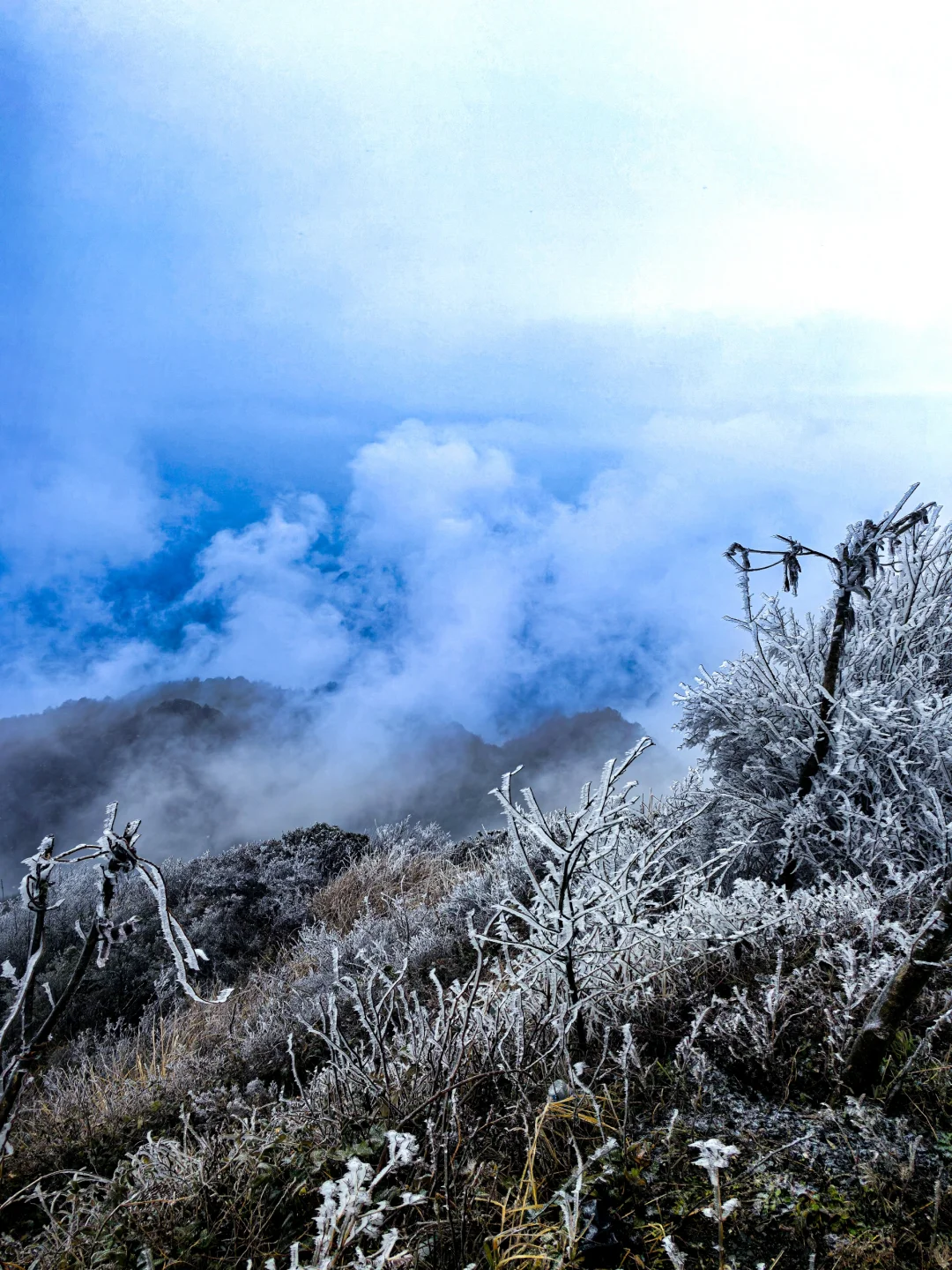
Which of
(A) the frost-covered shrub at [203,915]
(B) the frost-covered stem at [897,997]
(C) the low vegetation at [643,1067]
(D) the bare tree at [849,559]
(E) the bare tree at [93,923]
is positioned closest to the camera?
(E) the bare tree at [93,923]

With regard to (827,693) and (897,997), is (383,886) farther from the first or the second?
(897,997)

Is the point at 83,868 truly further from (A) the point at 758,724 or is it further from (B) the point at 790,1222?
(B) the point at 790,1222

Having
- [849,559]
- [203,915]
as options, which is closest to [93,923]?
[849,559]

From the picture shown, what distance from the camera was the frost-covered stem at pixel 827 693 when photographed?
384 cm

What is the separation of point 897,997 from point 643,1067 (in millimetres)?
797

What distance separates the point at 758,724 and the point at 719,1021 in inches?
116

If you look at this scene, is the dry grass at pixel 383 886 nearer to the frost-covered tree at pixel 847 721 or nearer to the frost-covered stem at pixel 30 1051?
the frost-covered tree at pixel 847 721

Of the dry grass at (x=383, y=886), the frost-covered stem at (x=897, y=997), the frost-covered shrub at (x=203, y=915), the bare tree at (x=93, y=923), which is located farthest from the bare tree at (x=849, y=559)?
the frost-covered shrub at (x=203, y=915)

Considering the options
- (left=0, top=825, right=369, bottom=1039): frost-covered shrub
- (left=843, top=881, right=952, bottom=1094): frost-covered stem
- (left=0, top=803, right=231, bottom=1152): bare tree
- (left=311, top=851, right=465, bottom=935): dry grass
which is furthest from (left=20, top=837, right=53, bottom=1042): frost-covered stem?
(left=311, top=851, right=465, bottom=935): dry grass

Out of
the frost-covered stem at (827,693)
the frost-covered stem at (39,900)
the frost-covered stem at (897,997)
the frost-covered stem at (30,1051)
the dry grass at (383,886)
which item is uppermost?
the dry grass at (383,886)

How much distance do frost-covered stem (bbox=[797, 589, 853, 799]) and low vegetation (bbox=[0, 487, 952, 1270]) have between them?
0.12 ft

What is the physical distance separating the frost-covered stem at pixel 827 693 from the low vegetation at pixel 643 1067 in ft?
0.12

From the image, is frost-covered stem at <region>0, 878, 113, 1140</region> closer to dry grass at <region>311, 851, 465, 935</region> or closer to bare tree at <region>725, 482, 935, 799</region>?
bare tree at <region>725, 482, 935, 799</region>

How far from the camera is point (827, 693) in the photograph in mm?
4168
